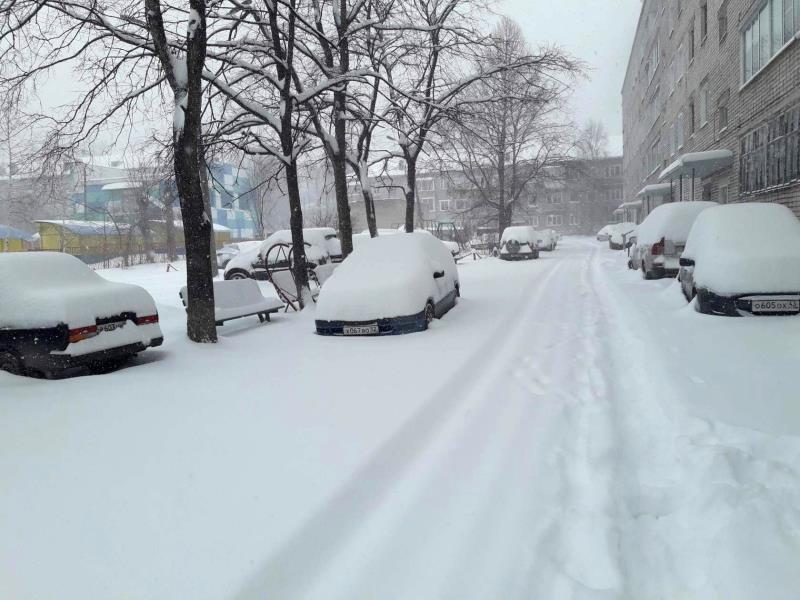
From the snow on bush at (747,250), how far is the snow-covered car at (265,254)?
1276 centimetres

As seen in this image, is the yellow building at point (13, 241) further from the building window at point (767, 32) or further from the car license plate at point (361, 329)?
the building window at point (767, 32)

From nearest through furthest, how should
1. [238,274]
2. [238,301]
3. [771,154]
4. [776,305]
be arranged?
[776,305]
[238,301]
[771,154]
[238,274]

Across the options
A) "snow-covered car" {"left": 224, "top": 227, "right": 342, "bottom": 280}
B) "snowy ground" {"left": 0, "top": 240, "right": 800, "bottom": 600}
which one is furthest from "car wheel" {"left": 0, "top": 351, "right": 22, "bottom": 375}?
"snow-covered car" {"left": 224, "top": 227, "right": 342, "bottom": 280}

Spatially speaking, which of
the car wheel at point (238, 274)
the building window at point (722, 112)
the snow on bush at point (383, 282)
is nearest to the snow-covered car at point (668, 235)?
the snow on bush at point (383, 282)

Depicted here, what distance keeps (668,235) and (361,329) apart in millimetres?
8524

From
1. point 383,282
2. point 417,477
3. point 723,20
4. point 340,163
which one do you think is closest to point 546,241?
point 723,20

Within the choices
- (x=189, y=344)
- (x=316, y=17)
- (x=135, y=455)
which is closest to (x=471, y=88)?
(x=316, y=17)

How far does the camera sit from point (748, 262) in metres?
7.16

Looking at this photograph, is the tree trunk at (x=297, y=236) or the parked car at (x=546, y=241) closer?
the tree trunk at (x=297, y=236)

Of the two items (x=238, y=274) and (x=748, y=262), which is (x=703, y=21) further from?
(x=238, y=274)

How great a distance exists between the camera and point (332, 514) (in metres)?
2.97

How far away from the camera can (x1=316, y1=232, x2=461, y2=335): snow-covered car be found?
785 centimetres

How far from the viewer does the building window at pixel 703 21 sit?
68.3ft

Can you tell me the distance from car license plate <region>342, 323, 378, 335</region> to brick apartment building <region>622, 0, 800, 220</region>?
36.5 feet
